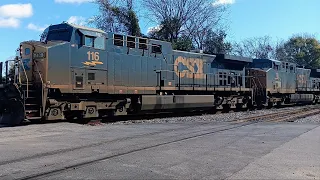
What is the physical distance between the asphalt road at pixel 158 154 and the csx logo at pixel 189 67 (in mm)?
7989

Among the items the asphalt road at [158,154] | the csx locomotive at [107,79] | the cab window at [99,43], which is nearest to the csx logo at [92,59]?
the csx locomotive at [107,79]

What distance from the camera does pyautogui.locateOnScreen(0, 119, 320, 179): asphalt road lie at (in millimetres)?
5898

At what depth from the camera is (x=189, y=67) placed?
19781 millimetres

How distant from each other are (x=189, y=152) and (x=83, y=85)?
24.8 ft

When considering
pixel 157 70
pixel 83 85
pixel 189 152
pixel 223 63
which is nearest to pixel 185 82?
pixel 157 70

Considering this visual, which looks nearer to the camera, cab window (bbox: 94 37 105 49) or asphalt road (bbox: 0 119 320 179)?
asphalt road (bbox: 0 119 320 179)

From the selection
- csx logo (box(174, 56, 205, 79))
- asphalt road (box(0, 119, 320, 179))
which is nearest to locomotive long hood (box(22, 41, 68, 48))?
asphalt road (box(0, 119, 320, 179))

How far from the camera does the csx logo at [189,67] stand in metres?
19.0

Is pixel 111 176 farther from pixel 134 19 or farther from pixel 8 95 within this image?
pixel 134 19

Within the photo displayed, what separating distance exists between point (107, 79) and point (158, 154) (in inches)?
319

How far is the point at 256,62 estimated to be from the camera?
90.5 ft

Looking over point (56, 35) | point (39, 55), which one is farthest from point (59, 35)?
point (39, 55)

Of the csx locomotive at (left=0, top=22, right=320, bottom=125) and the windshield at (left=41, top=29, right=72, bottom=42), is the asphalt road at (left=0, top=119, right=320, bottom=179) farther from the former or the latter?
the windshield at (left=41, top=29, right=72, bottom=42)

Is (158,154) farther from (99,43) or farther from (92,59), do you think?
(99,43)
